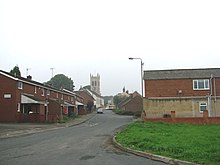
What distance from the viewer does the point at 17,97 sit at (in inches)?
1592

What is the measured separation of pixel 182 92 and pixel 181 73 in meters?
2.77

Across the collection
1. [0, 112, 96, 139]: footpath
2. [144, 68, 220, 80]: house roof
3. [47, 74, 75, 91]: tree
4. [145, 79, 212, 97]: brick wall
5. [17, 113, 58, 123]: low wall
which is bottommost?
[0, 112, 96, 139]: footpath

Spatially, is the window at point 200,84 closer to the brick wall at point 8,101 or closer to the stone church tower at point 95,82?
the brick wall at point 8,101

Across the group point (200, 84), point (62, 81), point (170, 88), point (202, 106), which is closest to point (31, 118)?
point (170, 88)

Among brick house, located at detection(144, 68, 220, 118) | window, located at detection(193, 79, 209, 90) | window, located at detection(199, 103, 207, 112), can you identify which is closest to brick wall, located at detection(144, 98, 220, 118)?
brick house, located at detection(144, 68, 220, 118)

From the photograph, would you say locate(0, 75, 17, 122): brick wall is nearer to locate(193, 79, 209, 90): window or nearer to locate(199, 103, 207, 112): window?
locate(199, 103, 207, 112): window

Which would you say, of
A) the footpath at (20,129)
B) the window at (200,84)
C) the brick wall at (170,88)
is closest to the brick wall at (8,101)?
the footpath at (20,129)

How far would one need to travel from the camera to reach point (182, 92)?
4381cm

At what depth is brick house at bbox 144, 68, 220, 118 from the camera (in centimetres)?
4125

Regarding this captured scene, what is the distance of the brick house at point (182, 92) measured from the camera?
135ft

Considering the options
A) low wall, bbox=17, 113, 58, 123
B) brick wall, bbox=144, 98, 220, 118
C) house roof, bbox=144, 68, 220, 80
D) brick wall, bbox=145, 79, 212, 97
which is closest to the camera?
low wall, bbox=17, 113, 58, 123

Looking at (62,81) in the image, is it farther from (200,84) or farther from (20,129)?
(20,129)

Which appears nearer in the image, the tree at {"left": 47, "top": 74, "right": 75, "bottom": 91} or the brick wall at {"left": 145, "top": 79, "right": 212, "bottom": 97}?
the brick wall at {"left": 145, "top": 79, "right": 212, "bottom": 97}

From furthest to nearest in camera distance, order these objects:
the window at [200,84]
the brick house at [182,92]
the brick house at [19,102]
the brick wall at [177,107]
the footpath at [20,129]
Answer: the window at [200,84], the brick house at [182,92], the brick wall at [177,107], the brick house at [19,102], the footpath at [20,129]
